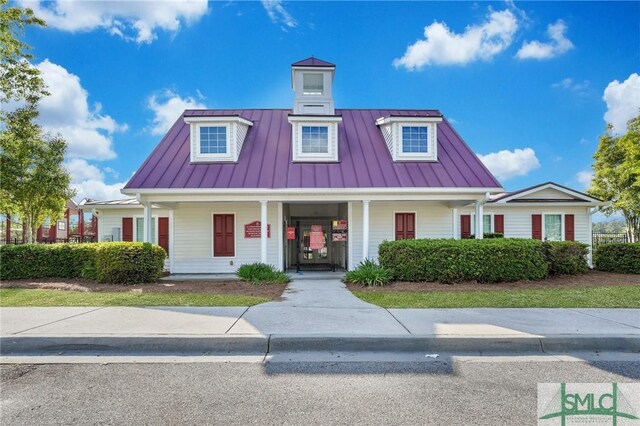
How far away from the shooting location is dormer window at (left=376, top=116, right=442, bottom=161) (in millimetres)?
14750

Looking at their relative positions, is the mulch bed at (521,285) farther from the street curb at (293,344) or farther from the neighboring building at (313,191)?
the street curb at (293,344)

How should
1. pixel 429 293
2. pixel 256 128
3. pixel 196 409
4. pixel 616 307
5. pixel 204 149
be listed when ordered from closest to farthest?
pixel 196 409 → pixel 616 307 → pixel 429 293 → pixel 204 149 → pixel 256 128

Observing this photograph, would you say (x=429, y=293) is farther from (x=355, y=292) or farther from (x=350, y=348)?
(x=350, y=348)

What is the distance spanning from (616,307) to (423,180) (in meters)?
6.97

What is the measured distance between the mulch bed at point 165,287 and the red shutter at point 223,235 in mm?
3250

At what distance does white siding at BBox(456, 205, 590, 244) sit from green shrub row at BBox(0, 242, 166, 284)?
1394 cm

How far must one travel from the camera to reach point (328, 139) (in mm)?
14781

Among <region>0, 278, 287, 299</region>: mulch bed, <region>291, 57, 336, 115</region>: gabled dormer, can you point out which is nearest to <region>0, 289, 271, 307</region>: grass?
<region>0, 278, 287, 299</region>: mulch bed

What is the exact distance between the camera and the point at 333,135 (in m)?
14.8

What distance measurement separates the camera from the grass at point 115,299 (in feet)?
27.7

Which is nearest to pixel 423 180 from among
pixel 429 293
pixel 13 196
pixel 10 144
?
pixel 429 293

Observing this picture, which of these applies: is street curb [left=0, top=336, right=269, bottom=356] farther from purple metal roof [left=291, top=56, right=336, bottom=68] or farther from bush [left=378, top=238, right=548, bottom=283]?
purple metal roof [left=291, top=56, right=336, bottom=68]

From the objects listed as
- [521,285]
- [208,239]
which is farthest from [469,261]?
[208,239]

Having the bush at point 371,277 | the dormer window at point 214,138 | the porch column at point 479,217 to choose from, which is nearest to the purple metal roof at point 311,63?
the dormer window at point 214,138
